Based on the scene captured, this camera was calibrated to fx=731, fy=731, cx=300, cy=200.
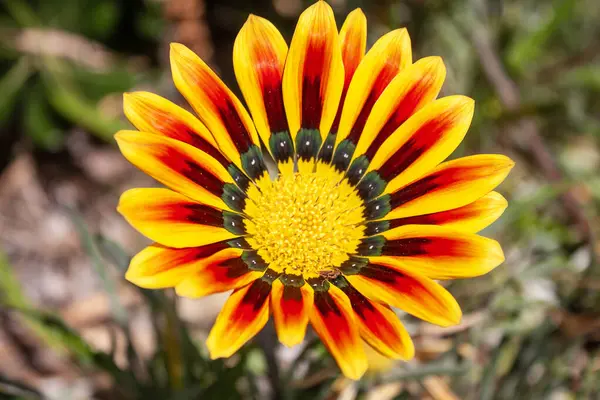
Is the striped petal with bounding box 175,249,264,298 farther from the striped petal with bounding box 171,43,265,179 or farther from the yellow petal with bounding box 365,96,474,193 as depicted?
the yellow petal with bounding box 365,96,474,193

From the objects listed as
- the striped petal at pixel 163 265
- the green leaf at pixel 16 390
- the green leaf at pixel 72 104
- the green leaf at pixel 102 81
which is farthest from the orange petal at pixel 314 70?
the green leaf at pixel 102 81

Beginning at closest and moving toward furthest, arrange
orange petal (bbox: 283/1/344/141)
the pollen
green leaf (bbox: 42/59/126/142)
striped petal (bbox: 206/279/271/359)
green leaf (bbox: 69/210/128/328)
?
striped petal (bbox: 206/279/271/359)
orange petal (bbox: 283/1/344/141)
the pollen
green leaf (bbox: 69/210/128/328)
green leaf (bbox: 42/59/126/142)

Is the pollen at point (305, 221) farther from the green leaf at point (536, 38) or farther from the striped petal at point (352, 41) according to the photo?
the green leaf at point (536, 38)

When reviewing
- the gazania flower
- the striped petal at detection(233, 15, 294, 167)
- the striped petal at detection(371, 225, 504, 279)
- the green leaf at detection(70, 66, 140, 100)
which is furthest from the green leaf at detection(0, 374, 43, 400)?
the green leaf at detection(70, 66, 140, 100)

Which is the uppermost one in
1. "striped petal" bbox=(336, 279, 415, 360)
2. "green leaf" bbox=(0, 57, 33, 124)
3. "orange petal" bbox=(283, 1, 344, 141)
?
"green leaf" bbox=(0, 57, 33, 124)

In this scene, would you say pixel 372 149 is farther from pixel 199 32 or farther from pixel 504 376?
pixel 199 32

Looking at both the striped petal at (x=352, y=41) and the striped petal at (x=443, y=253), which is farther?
the striped petal at (x=352, y=41)
